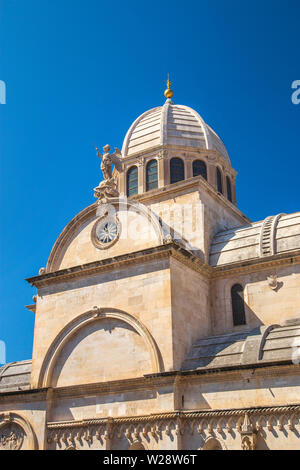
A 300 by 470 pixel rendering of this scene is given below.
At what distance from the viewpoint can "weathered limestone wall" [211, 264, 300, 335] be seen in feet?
78.2

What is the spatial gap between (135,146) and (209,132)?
461 centimetres

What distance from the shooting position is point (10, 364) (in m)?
29.5

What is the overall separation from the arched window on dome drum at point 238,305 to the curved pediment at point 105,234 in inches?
172

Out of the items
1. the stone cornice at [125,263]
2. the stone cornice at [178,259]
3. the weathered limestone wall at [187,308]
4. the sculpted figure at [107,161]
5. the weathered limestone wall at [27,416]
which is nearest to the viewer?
the weathered limestone wall at [187,308]

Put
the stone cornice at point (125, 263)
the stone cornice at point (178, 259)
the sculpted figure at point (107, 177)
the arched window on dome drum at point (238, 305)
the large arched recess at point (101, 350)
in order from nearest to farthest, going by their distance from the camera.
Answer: the large arched recess at point (101, 350) < the stone cornice at point (125, 263) < the stone cornice at point (178, 259) < the arched window on dome drum at point (238, 305) < the sculpted figure at point (107, 177)

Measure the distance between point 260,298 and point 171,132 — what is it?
1269 cm

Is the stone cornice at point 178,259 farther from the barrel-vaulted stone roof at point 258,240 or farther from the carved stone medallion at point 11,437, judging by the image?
the carved stone medallion at point 11,437

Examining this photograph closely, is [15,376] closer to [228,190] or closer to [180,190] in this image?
[180,190]

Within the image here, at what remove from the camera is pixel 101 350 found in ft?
78.7

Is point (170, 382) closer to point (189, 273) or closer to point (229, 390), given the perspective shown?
point (229, 390)

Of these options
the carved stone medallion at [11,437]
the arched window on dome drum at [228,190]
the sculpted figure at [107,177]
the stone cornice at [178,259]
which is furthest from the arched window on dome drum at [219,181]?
the carved stone medallion at [11,437]

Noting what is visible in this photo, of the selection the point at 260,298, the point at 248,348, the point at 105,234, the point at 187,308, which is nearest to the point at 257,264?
the point at 260,298

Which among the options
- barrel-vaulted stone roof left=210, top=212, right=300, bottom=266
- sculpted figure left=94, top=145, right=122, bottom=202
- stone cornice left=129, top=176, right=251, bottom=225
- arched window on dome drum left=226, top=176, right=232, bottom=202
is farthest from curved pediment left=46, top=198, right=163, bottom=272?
arched window on dome drum left=226, top=176, right=232, bottom=202

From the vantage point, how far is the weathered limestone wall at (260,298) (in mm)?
23828
